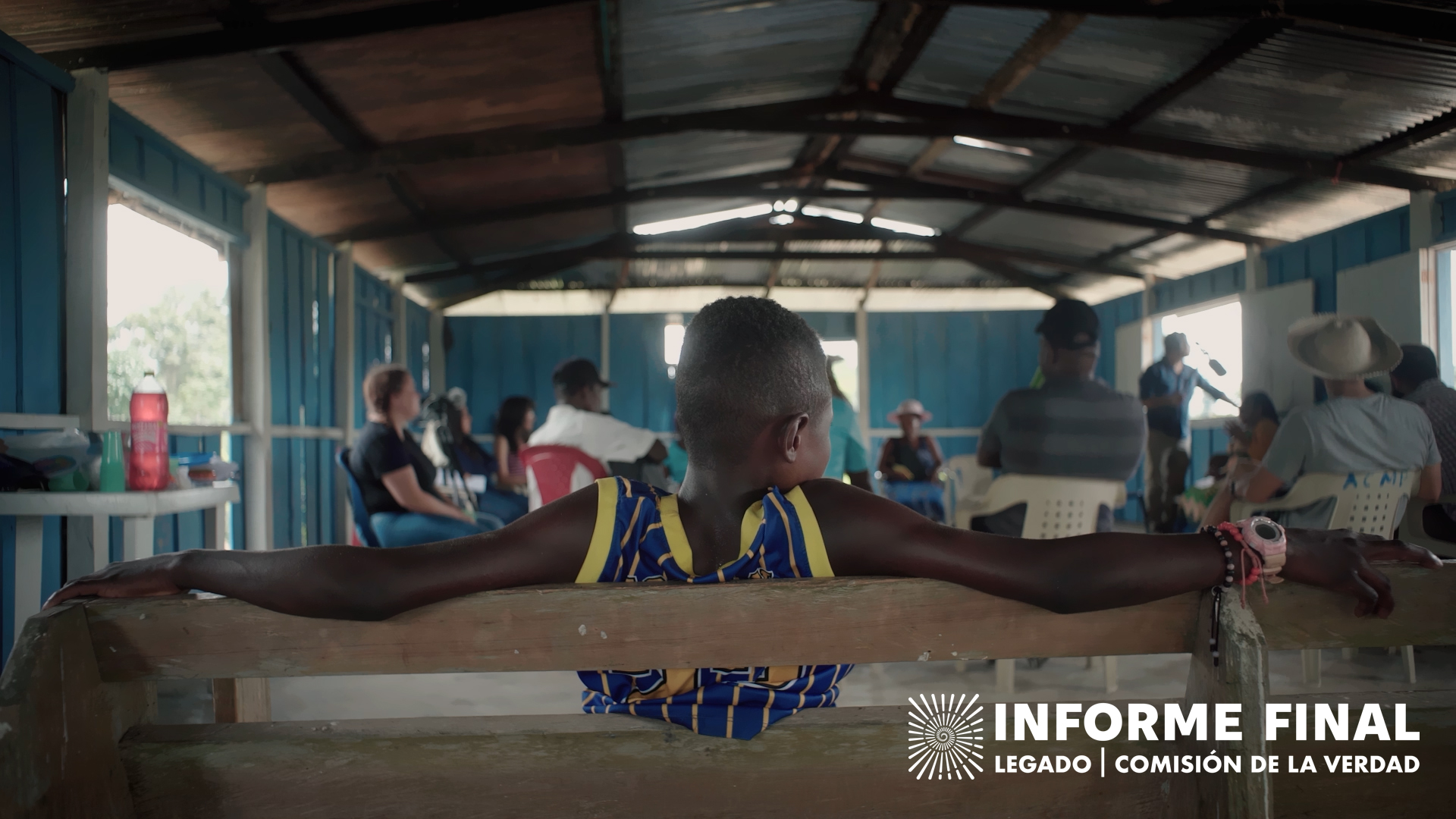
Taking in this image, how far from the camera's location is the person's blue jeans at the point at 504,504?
6.29 meters

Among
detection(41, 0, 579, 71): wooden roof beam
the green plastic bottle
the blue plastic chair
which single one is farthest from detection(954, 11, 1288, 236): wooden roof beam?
the green plastic bottle

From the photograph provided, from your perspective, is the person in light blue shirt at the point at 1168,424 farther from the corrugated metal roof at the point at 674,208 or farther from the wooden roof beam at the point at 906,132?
the corrugated metal roof at the point at 674,208

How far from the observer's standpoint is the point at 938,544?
1.13 metres

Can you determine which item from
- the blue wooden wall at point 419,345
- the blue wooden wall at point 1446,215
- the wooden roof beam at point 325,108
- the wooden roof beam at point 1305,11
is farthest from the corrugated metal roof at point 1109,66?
the blue wooden wall at point 419,345

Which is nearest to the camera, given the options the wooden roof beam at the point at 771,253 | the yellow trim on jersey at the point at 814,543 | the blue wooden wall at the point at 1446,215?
the yellow trim on jersey at the point at 814,543

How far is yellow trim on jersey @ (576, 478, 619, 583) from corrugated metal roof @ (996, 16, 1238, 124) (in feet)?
16.5

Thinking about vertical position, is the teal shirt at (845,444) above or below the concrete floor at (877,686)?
above

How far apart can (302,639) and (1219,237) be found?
9.41 metres

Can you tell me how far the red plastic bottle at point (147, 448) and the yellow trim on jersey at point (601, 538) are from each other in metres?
2.73

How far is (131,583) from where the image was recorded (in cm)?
117

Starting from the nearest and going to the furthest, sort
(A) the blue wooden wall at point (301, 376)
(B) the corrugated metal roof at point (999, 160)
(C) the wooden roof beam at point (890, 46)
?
1. (C) the wooden roof beam at point (890, 46)
2. (A) the blue wooden wall at point (301, 376)
3. (B) the corrugated metal roof at point (999, 160)

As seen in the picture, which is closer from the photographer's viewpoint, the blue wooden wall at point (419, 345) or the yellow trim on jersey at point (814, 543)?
the yellow trim on jersey at point (814, 543)

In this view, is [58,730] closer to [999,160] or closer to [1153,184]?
[999,160]

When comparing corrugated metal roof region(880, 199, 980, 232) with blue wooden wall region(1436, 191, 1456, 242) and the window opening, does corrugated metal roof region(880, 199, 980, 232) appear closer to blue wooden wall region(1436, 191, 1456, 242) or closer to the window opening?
blue wooden wall region(1436, 191, 1456, 242)
